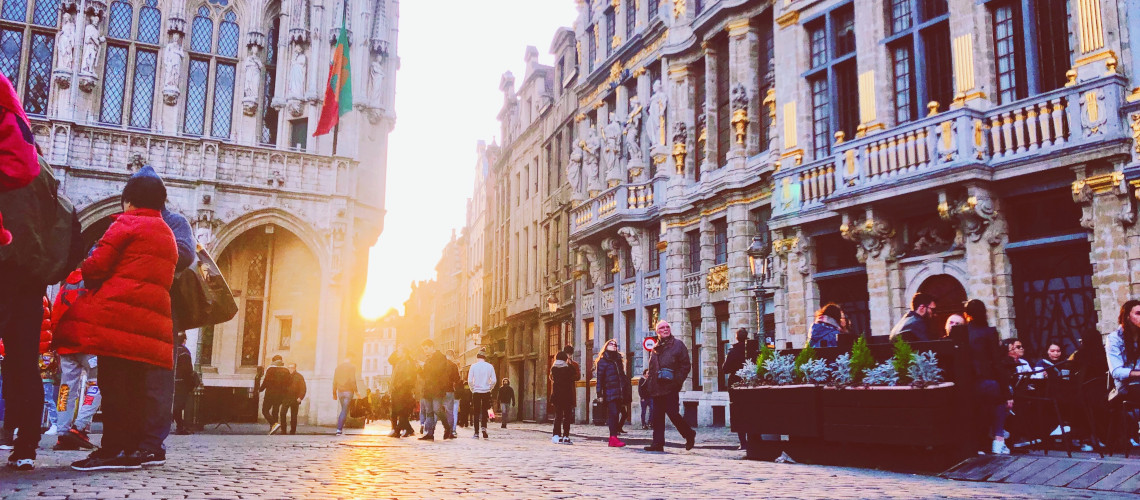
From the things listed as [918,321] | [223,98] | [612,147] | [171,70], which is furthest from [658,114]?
[918,321]

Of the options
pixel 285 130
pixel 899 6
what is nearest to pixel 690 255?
pixel 899 6

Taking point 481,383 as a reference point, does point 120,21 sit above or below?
above

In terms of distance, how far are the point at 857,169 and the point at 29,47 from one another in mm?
19697

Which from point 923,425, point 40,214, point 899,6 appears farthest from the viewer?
point 899,6

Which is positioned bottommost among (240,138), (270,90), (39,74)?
(240,138)

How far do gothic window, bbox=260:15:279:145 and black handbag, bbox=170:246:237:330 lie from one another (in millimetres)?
17539

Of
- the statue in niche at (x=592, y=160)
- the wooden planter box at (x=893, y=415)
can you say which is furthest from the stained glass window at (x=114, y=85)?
the wooden planter box at (x=893, y=415)

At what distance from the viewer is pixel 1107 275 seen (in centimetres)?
1321

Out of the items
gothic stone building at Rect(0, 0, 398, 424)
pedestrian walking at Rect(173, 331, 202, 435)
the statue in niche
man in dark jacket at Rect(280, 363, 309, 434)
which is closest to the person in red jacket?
pedestrian walking at Rect(173, 331, 202, 435)

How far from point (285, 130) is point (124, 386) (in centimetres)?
1833

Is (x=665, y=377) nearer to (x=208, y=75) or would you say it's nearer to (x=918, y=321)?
(x=918, y=321)

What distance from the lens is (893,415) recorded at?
8.70 metres

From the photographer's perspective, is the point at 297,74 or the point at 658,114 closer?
the point at 297,74

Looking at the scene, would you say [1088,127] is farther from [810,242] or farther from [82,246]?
[82,246]
